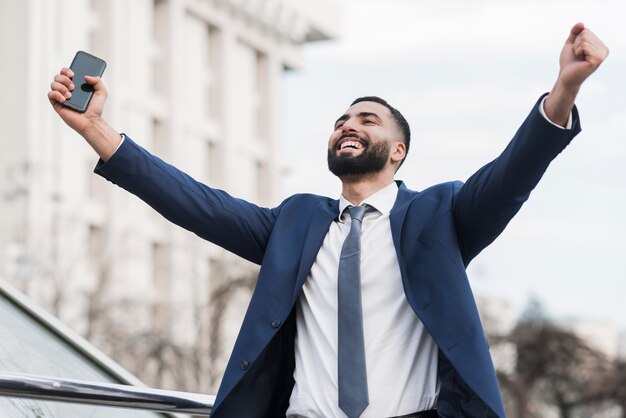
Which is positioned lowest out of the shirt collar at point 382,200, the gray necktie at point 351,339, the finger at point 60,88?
the gray necktie at point 351,339

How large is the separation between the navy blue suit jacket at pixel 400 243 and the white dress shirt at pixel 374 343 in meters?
0.06

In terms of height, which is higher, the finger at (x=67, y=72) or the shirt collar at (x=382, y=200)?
the finger at (x=67, y=72)

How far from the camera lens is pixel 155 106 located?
53.4 m

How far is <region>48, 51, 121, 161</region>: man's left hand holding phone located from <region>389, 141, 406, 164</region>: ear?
0.87 meters

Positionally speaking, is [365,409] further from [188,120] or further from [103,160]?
[188,120]

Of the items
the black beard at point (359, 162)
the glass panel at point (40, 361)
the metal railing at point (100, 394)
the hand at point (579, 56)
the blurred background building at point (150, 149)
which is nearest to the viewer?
the hand at point (579, 56)

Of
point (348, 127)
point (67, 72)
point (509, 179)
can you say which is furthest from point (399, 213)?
point (67, 72)

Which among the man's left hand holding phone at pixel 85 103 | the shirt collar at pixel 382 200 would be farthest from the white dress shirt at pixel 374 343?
the man's left hand holding phone at pixel 85 103

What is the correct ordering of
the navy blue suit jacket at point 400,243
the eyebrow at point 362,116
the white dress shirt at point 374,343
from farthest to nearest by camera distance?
1. the eyebrow at point 362,116
2. the white dress shirt at point 374,343
3. the navy blue suit jacket at point 400,243

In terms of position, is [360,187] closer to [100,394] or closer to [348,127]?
[348,127]

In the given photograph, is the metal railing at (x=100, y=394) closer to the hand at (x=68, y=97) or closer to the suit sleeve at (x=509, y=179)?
the hand at (x=68, y=97)

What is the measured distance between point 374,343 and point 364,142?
27.6 inches

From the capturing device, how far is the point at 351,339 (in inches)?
146

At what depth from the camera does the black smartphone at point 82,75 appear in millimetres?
3961
